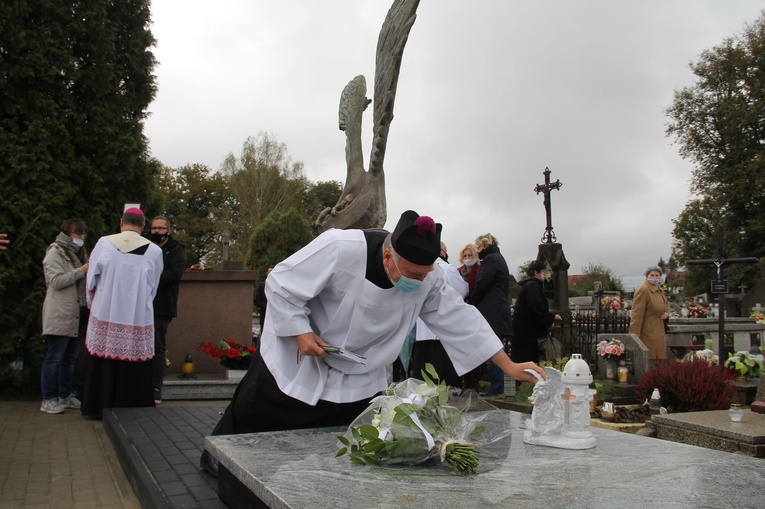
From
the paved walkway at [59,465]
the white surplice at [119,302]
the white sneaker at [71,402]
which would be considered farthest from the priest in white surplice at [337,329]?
the white sneaker at [71,402]

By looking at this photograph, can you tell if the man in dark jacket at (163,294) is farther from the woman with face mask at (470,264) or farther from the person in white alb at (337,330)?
the person in white alb at (337,330)

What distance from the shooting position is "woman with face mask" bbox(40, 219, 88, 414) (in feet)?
22.8

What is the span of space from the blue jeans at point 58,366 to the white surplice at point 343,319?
4357 mm

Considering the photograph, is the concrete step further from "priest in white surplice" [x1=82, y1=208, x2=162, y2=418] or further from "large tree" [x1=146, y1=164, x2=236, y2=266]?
"large tree" [x1=146, y1=164, x2=236, y2=266]

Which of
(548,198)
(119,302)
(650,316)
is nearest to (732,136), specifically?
(548,198)

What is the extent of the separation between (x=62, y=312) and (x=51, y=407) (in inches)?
43.5

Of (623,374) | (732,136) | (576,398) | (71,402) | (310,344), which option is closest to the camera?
(576,398)

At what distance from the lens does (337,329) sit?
354 centimetres

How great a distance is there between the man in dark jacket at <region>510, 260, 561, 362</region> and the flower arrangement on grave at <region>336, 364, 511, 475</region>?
5.79 metres

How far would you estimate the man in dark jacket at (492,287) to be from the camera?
775 centimetres

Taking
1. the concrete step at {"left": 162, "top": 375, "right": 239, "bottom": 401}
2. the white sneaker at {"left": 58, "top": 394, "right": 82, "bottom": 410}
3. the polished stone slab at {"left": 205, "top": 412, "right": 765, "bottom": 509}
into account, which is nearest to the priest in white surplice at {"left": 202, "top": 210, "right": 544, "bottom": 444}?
the polished stone slab at {"left": 205, "top": 412, "right": 765, "bottom": 509}

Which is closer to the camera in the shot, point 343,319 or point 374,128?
point 343,319

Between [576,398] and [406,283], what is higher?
[406,283]

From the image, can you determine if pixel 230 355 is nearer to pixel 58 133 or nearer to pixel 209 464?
pixel 58 133
